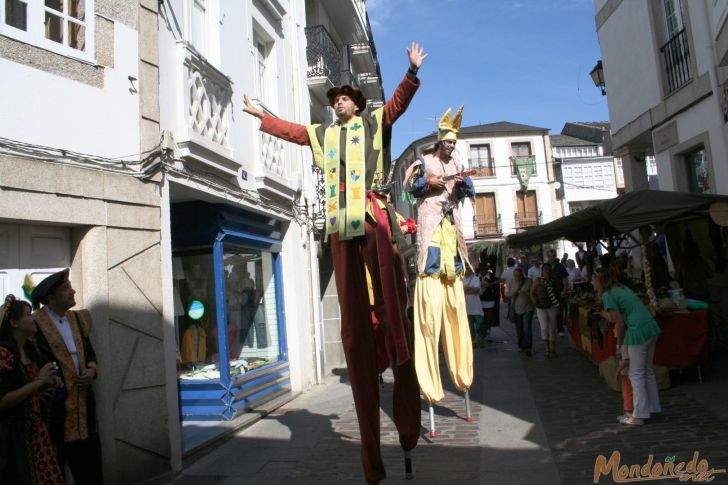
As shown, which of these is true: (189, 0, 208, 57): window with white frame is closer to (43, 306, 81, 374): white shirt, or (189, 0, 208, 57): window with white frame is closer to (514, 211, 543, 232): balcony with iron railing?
(43, 306, 81, 374): white shirt

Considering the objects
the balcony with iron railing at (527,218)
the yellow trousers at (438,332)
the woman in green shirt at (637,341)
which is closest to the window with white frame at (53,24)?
the yellow trousers at (438,332)

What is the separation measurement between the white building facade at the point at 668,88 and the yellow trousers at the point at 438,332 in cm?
462

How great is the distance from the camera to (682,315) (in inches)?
274

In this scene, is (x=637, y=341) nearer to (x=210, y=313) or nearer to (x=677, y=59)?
(x=210, y=313)

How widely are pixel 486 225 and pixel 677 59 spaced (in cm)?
3033

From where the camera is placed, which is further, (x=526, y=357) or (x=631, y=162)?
(x=631, y=162)

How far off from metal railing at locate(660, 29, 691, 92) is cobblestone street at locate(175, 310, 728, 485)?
18.0 ft

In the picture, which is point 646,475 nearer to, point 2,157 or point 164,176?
point 164,176

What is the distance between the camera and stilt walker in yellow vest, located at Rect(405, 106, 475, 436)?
213 inches

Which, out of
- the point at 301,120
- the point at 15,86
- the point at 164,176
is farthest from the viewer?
→ the point at 301,120

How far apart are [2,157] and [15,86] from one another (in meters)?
0.56

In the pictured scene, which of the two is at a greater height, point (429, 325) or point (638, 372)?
point (429, 325)

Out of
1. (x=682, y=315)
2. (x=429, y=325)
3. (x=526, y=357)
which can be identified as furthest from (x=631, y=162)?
(x=429, y=325)

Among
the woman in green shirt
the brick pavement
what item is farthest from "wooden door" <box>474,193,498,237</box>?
the woman in green shirt
